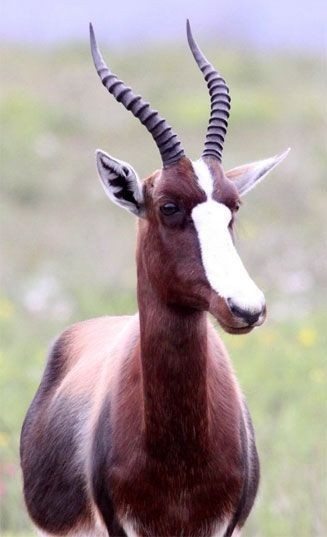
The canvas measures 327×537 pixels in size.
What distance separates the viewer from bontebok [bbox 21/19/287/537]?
7.06 m

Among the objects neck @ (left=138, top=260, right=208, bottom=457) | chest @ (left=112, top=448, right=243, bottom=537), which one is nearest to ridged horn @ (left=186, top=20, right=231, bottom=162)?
neck @ (left=138, top=260, right=208, bottom=457)

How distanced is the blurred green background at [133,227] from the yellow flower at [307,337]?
50 mm

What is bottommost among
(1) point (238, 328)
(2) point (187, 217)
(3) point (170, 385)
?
(3) point (170, 385)

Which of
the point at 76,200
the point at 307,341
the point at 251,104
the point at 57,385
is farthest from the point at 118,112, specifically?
the point at 57,385

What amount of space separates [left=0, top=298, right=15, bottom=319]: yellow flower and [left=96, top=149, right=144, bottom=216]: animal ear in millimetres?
10040

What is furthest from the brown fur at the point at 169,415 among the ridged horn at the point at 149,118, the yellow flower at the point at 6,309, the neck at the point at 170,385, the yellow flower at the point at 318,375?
the yellow flower at the point at 6,309

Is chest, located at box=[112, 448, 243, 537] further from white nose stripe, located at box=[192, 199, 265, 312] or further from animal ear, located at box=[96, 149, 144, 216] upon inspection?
animal ear, located at box=[96, 149, 144, 216]

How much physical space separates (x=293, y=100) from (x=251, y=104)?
170 cm

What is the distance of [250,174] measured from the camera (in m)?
7.60

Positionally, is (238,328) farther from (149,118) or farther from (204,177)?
(149,118)

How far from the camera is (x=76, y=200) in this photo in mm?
23156

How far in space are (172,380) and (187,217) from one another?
0.89m

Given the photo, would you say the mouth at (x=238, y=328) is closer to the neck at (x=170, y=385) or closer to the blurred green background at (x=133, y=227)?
the neck at (x=170, y=385)

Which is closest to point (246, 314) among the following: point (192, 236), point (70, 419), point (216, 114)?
Result: point (192, 236)
